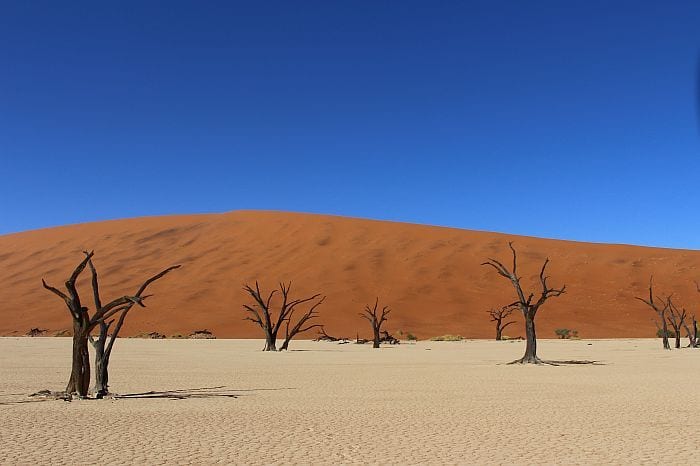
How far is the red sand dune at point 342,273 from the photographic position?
158 feet

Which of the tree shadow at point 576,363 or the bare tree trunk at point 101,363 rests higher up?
the bare tree trunk at point 101,363

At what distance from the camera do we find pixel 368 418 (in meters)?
10.2

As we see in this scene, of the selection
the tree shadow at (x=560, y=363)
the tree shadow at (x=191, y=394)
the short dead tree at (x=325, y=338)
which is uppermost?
the short dead tree at (x=325, y=338)

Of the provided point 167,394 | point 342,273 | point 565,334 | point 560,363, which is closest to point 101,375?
point 167,394

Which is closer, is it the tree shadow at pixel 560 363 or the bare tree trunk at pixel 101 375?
the bare tree trunk at pixel 101 375

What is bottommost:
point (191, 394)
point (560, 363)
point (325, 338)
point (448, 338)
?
point (191, 394)

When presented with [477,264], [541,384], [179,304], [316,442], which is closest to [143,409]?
[316,442]

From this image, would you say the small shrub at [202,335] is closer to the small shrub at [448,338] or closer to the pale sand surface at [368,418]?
the small shrub at [448,338]

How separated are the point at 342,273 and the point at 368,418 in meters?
47.6

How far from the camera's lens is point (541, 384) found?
15305mm

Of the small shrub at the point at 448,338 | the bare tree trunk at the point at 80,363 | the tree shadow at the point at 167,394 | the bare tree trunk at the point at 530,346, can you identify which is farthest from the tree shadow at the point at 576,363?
the small shrub at the point at 448,338

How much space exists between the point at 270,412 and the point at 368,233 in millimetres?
61983

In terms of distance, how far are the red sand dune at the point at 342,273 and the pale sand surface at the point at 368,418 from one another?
89.7ft

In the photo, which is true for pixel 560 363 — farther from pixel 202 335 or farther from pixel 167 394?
pixel 202 335
